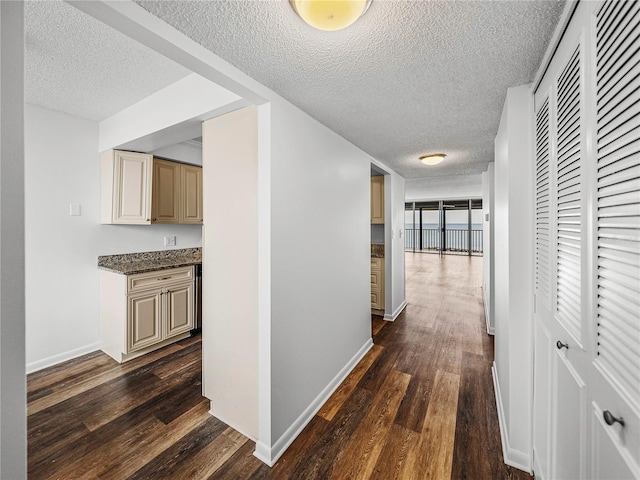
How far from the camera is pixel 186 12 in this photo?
1.05 m

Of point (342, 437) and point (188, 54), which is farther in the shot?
point (342, 437)

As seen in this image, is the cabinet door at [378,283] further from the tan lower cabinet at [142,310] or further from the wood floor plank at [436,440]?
the tan lower cabinet at [142,310]

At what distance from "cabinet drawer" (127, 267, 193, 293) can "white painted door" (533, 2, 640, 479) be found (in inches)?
131

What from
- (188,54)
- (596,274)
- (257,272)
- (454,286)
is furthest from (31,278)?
(454,286)

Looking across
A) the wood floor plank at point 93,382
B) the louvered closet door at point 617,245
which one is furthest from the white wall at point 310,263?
the wood floor plank at point 93,382

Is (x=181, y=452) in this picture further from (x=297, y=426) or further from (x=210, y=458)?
(x=297, y=426)

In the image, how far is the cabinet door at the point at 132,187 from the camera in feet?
9.64

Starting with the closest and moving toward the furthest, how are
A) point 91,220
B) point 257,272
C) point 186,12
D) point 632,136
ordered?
point 632,136 → point 186,12 → point 257,272 → point 91,220

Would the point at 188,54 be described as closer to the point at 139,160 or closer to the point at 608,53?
the point at 608,53

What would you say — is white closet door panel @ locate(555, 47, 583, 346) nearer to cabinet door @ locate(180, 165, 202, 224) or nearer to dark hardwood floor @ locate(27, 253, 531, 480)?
dark hardwood floor @ locate(27, 253, 531, 480)

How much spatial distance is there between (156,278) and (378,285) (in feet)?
9.96

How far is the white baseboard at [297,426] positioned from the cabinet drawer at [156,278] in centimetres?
203

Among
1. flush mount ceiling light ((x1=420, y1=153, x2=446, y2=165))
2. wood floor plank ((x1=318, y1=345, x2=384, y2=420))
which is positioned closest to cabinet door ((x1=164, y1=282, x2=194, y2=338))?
wood floor plank ((x1=318, y1=345, x2=384, y2=420))

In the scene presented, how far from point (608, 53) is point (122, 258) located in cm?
403
